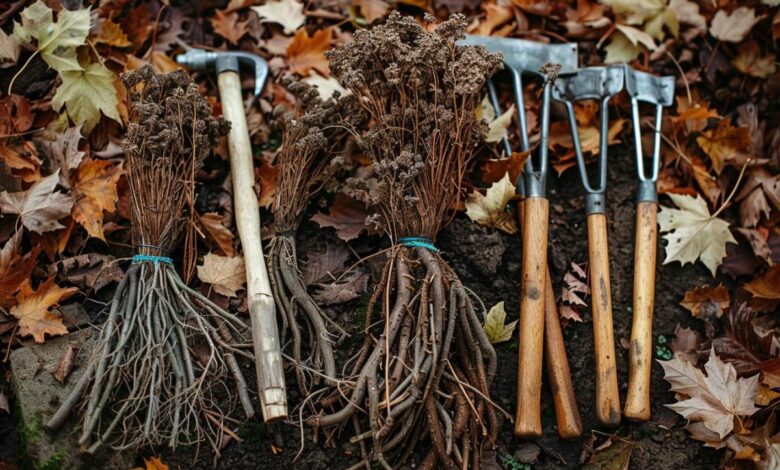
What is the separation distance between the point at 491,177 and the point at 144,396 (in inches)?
64.3

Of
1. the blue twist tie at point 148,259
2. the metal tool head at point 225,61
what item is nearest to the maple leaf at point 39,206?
the blue twist tie at point 148,259

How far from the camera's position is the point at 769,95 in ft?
11.7

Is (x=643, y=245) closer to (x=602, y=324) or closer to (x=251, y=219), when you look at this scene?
(x=602, y=324)

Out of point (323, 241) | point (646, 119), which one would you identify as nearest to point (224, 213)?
point (323, 241)

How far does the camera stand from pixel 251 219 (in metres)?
3.02

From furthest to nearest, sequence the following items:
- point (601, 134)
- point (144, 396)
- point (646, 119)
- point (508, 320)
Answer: point (646, 119) → point (601, 134) → point (508, 320) → point (144, 396)

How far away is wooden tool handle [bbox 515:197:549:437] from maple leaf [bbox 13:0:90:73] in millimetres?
2023

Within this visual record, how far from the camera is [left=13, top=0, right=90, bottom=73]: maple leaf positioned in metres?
3.16

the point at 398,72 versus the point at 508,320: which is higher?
the point at 398,72

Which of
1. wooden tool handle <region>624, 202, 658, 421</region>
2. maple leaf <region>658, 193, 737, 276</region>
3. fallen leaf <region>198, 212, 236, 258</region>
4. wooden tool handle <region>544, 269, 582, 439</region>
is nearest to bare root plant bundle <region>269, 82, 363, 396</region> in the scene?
fallen leaf <region>198, 212, 236, 258</region>

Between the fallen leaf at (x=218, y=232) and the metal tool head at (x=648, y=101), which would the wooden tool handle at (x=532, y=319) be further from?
the fallen leaf at (x=218, y=232)

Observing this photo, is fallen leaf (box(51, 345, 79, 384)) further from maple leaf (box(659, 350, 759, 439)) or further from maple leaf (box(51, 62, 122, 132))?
maple leaf (box(659, 350, 759, 439))

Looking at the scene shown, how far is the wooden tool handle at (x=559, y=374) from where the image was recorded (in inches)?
109

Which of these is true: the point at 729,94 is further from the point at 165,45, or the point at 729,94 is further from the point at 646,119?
the point at 165,45
